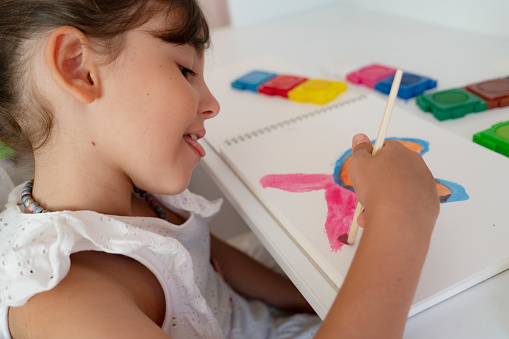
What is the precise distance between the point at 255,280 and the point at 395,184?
1.57ft

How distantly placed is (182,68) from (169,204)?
0.27 m

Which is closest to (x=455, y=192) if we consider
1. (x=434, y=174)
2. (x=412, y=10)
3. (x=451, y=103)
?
(x=434, y=174)

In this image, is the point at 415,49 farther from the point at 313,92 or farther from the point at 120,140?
the point at 120,140

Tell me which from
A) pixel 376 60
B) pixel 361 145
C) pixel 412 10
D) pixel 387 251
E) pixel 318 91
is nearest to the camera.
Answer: pixel 387 251

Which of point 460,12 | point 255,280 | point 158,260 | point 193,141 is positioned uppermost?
point 460,12

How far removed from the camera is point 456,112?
2.37ft

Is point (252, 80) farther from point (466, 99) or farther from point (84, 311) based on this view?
point (84, 311)

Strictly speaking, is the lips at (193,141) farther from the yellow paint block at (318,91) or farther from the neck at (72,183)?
the yellow paint block at (318,91)

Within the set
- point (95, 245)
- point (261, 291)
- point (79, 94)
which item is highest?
point (79, 94)

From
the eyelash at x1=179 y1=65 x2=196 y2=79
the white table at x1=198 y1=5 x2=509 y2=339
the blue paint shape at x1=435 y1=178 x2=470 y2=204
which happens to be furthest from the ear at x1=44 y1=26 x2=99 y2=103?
the blue paint shape at x1=435 y1=178 x2=470 y2=204

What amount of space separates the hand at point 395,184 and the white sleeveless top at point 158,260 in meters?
0.24

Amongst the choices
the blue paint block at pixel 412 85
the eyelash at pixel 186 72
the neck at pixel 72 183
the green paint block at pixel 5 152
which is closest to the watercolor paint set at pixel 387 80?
the blue paint block at pixel 412 85

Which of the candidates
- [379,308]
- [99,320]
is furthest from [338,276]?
[99,320]

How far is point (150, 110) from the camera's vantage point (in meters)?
0.54
